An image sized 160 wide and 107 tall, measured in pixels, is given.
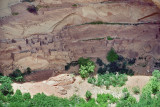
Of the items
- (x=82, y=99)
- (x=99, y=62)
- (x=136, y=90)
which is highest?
(x=99, y=62)

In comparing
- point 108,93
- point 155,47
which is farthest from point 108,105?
point 155,47

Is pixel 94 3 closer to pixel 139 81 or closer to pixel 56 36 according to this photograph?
pixel 56 36

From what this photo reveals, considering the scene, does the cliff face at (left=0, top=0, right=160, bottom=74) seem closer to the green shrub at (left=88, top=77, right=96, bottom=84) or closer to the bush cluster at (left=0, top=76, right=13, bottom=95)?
the bush cluster at (left=0, top=76, right=13, bottom=95)

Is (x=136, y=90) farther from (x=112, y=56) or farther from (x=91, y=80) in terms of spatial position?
(x=112, y=56)

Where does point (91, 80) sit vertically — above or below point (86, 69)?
below

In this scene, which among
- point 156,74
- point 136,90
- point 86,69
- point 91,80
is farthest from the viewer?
point 86,69

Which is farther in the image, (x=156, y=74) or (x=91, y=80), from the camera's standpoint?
(x=91, y=80)

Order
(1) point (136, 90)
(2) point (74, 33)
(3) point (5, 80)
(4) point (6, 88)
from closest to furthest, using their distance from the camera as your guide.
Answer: (4) point (6, 88) → (3) point (5, 80) → (1) point (136, 90) → (2) point (74, 33)

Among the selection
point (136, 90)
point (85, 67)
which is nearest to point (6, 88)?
point (85, 67)
